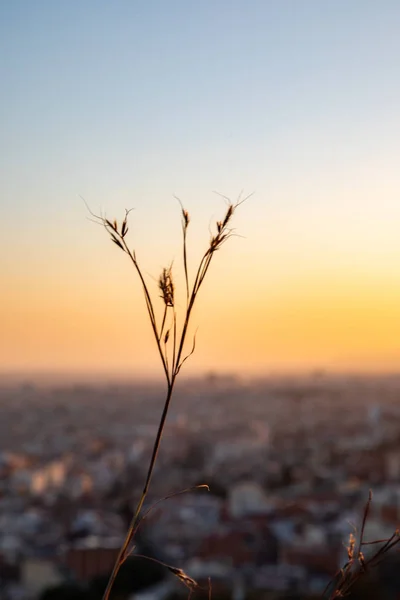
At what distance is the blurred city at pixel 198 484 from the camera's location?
870 centimetres

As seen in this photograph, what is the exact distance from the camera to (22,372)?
143 ft

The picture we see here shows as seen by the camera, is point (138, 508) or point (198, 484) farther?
point (198, 484)

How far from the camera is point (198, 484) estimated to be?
931 mm

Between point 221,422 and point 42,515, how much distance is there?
1583 centimetres

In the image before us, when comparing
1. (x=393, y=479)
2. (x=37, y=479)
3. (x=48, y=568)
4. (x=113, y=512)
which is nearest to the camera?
(x=48, y=568)

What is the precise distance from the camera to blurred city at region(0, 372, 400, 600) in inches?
342

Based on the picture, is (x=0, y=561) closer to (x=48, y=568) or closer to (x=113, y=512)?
(x=48, y=568)

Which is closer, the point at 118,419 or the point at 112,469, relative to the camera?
the point at 112,469

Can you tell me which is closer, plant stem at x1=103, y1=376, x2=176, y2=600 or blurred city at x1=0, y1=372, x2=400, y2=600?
plant stem at x1=103, y1=376, x2=176, y2=600

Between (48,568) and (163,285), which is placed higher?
(163,285)

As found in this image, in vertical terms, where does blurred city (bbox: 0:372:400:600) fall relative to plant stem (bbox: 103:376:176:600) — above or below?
below

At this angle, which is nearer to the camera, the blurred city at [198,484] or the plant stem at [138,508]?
the plant stem at [138,508]

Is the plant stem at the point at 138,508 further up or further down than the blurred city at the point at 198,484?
further up

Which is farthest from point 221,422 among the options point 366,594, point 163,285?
point 163,285
